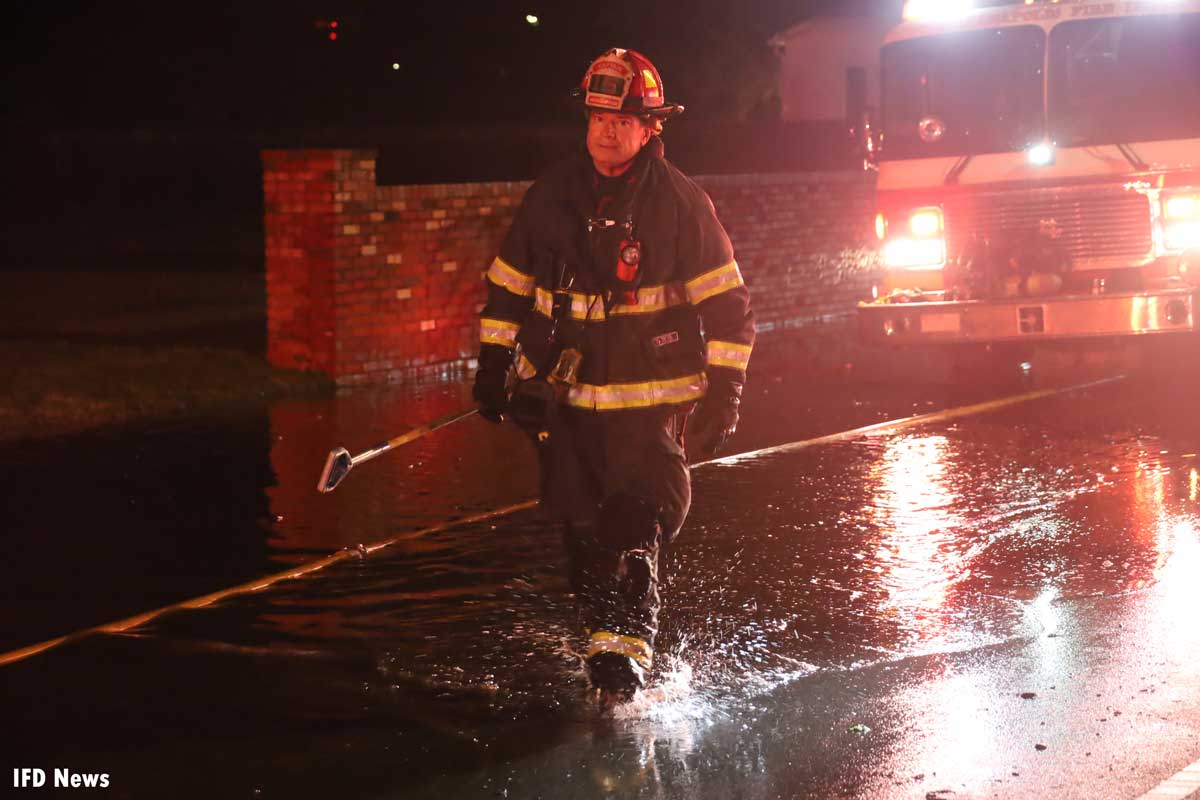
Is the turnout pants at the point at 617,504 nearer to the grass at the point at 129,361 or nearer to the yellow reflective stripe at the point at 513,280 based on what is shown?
the yellow reflective stripe at the point at 513,280

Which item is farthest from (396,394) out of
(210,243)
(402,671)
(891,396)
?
(210,243)

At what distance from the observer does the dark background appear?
3375 cm

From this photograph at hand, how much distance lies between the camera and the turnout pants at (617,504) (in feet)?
17.3

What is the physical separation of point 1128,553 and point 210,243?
21.0 meters

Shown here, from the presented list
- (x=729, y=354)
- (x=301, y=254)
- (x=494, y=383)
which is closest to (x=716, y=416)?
(x=729, y=354)

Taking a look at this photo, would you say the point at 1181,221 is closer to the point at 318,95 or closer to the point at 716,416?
the point at 716,416

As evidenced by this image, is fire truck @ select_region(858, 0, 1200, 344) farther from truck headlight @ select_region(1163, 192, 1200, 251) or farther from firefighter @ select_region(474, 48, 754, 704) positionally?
firefighter @ select_region(474, 48, 754, 704)

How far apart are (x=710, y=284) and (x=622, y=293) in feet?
0.89

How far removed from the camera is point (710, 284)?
5.31 meters

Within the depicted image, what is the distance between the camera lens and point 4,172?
35.8 meters

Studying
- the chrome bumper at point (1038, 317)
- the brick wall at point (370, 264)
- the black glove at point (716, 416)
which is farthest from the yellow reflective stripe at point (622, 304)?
the brick wall at point (370, 264)

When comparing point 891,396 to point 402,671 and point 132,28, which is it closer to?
point 402,671

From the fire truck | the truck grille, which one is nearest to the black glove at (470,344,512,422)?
the fire truck

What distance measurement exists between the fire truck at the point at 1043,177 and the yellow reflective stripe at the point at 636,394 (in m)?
5.66
